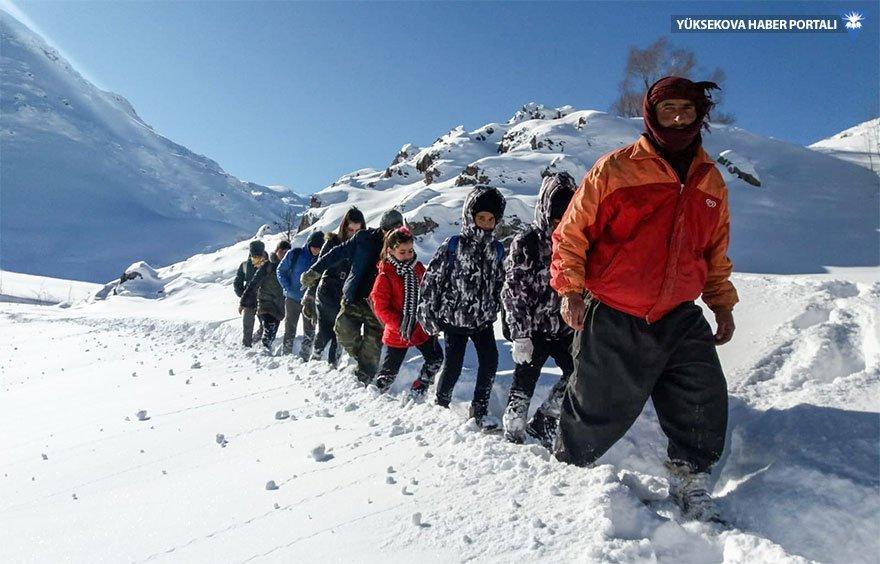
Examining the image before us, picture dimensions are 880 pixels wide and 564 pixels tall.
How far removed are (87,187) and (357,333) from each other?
134 metres

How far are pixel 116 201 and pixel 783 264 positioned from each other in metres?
128

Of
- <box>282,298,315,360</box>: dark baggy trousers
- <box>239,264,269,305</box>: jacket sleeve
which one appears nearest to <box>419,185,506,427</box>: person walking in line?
<box>282,298,315,360</box>: dark baggy trousers

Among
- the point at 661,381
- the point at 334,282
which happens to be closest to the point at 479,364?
the point at 661,381

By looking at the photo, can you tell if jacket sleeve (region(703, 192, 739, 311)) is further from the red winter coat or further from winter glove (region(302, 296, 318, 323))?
winter glove (region(302, 296, 318, 323))

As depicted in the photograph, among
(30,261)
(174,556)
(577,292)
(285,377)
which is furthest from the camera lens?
(30,261)

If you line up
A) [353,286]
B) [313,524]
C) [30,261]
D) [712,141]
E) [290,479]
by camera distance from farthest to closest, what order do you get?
[30,261]
[712,141]
[353,286]
[290,479]
[313,524]

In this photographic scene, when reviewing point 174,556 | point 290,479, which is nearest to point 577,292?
point 290,479

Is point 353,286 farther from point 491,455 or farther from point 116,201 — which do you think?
point 116,201

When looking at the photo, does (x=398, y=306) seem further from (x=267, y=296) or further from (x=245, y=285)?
(x=245, y=285)

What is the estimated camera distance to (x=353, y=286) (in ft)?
17.3

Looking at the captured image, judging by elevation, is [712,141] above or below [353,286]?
above

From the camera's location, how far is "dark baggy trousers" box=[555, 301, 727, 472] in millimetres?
2258

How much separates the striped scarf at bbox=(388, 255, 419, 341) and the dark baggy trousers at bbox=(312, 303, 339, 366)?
5.14 ft

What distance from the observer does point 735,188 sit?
2069cm
